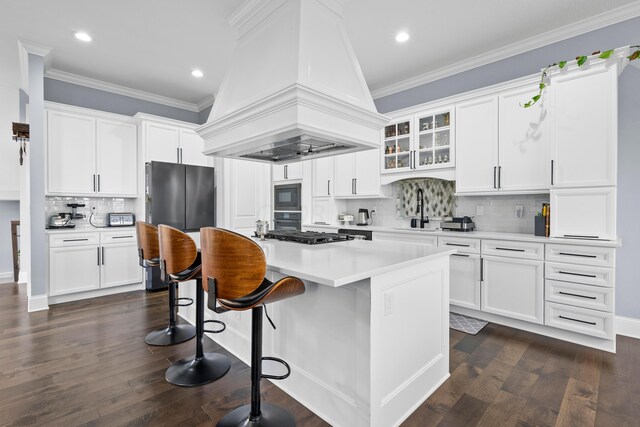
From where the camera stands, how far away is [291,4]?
2.11m

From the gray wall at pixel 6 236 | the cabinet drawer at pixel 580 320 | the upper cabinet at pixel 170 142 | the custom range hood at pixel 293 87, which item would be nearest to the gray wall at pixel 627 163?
the cabinet drawer at pixel 580 320

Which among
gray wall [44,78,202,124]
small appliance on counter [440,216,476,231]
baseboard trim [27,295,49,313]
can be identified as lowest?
baseboard trim [27,295,49,313]

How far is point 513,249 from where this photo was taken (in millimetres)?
3035

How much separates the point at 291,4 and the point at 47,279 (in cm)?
414

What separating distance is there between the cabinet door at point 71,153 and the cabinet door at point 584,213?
548 cm

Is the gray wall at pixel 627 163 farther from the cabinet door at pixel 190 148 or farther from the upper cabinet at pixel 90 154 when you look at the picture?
the upper cabinet at pixel 90 154

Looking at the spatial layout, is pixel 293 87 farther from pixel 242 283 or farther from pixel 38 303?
pixel 38 303

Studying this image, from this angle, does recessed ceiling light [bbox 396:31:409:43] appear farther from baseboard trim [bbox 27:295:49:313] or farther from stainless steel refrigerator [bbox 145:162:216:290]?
baseboard trim [bbox 27:295:49:313]

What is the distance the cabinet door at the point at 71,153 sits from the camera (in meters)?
4.01

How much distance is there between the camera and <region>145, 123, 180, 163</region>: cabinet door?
4.59 metres

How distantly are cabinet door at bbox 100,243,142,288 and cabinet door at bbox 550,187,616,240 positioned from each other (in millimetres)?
5011

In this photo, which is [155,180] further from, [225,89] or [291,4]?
[291,4]

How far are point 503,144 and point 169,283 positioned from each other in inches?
138

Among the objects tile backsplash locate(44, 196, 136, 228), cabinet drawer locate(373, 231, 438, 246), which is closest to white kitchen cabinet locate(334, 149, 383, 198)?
cabinet drawer locate(373, 231, 438, 246)
